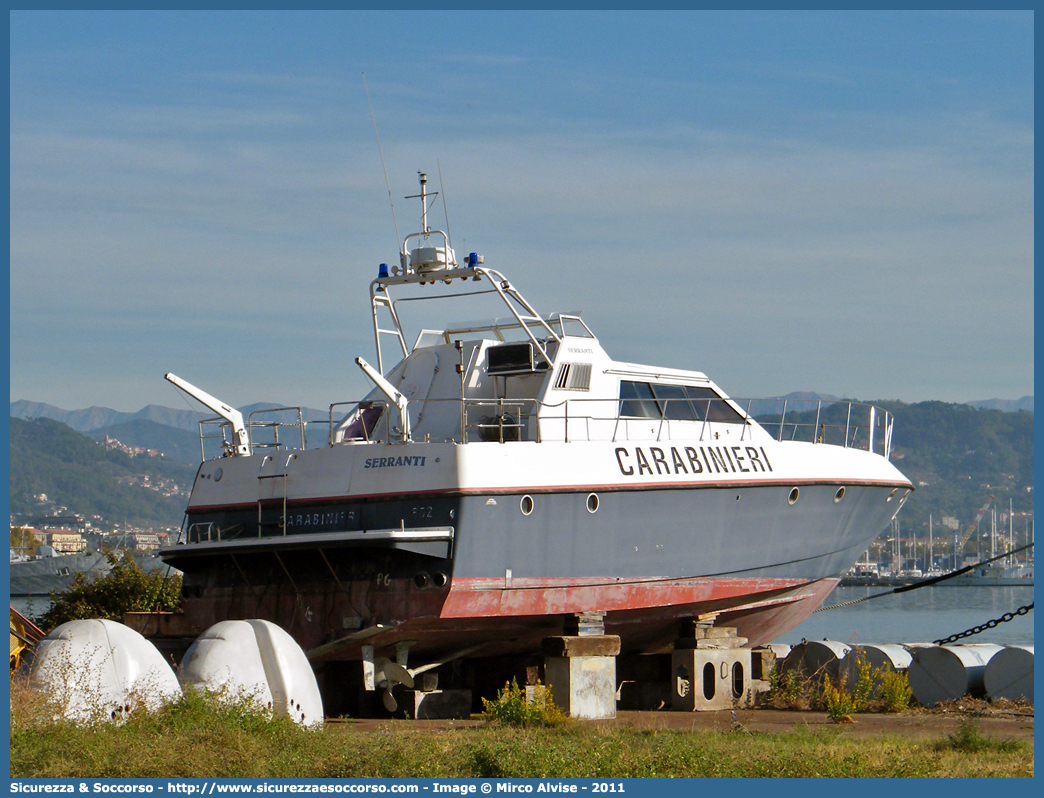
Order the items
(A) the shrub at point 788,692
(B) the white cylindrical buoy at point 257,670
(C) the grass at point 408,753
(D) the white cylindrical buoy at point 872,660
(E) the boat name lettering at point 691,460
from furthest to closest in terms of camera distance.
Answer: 1. (D) the white cylindrical buoy at point 872,660
2. (A) the shrub at point 788,692
3. (E) the boat name lettering at point 691,460
4. (B) the white cylindrical buoy at point 257,670
5. (C) the grass at point 408,753

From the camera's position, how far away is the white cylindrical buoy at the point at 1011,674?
16781 millimetres

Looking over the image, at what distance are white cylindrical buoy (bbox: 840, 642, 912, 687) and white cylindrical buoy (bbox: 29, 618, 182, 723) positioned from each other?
912cm

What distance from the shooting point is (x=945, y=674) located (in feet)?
57.5

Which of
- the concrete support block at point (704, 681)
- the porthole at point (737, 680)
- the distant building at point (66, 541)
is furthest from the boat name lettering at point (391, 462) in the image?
the distant building at point (66, 541)

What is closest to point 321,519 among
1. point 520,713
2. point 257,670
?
point 257,670

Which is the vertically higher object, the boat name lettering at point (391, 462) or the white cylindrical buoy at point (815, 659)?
the boat name lettering at point (391, 462)

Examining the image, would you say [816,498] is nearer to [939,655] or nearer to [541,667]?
[939,655]

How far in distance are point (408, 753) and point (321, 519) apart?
5.20m

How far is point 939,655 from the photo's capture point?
17.7 m

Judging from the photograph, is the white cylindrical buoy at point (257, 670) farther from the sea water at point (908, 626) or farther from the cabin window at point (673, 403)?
the sea water at point (908, 626)

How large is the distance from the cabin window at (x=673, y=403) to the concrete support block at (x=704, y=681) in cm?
313

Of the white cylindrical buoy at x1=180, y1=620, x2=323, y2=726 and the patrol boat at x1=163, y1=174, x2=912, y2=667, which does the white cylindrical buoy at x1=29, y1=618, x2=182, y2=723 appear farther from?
the patrol boat at x1=163, y1=174, x2=912, y2=667

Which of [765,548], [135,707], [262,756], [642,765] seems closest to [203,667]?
[135,707]

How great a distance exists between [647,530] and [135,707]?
22.0 feet
